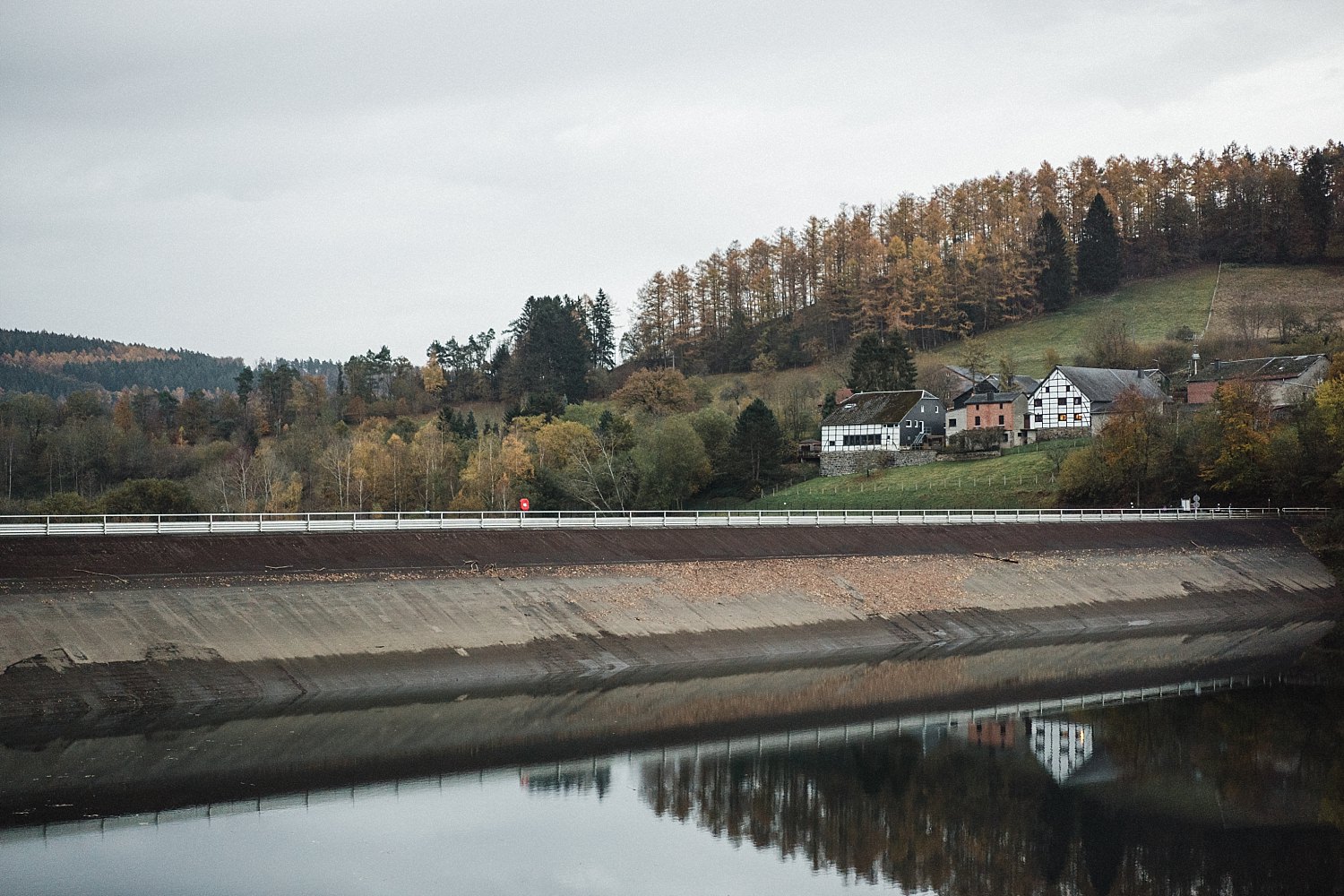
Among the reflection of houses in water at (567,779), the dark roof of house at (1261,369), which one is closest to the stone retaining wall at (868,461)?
the dark roof of house at (1261,369)

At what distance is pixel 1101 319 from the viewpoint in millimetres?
142125

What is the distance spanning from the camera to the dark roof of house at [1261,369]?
97.6m

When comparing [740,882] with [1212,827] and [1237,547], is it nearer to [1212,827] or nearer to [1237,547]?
[1212,827]

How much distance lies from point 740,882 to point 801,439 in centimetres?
9747

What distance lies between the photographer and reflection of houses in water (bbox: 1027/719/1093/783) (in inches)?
1249

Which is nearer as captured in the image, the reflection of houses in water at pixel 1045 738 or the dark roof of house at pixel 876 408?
the reflection of houses in water at pixel 1045 738


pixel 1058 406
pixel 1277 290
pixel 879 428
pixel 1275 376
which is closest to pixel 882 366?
pixel 879 428

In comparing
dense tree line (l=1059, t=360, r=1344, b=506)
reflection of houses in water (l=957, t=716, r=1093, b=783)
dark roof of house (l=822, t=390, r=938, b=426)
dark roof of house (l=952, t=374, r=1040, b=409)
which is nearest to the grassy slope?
dark roof of house (l=952, t=374, r=1040, b=409)

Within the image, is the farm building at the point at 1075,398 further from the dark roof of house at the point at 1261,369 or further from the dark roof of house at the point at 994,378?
the dark roof of house at the point at 1261,369

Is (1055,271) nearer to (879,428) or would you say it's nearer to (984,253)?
(984,253)

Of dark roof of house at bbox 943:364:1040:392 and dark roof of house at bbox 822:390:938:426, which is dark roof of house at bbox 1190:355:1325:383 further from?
dark roof of house at bbox 822:390:938:426

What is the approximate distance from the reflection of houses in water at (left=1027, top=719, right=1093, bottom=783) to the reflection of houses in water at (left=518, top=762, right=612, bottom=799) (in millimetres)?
11405

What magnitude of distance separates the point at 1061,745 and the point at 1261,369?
78.0 meters

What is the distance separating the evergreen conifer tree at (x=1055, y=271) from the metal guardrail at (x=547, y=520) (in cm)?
7456
